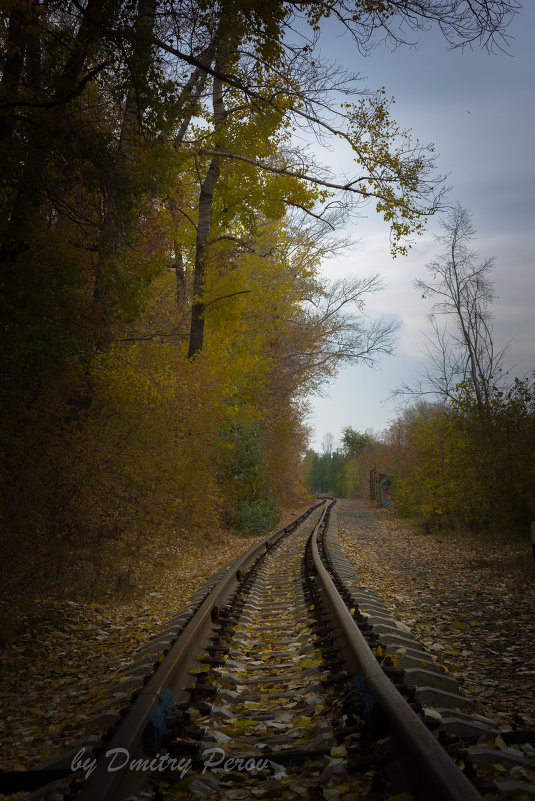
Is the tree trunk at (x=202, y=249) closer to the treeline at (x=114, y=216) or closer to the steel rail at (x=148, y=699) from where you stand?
the treeline at (x=114, y=216)

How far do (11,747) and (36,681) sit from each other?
1.55 m

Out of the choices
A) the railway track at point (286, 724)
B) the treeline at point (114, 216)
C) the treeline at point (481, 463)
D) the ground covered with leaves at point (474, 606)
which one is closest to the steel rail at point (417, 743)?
the railway track at point (286, 724)

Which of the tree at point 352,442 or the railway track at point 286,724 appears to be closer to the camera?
the railway track at point 286,724

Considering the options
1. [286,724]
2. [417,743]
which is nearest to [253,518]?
[286,724]

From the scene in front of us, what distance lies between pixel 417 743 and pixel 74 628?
5114 millimetres

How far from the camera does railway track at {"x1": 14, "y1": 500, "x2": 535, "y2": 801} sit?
2.38 m

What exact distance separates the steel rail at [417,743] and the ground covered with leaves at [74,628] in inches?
73.3

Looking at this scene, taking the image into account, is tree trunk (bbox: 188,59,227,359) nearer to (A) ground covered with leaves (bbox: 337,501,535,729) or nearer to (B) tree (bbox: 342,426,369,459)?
(A) ground covered with leaves (bbox: 337,501,535,729)

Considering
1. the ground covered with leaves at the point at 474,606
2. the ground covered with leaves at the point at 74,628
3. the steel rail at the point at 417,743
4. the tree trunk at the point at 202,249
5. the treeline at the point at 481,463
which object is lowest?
the ground covered with leaves at the point at 74,628

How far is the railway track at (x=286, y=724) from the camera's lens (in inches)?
93.8

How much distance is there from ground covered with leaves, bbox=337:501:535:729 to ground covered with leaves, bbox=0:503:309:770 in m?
2.71

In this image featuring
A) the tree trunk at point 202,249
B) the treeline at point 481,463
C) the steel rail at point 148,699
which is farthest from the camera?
the tree trunk at point 202,249

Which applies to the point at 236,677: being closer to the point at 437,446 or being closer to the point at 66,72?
the point at 66,72

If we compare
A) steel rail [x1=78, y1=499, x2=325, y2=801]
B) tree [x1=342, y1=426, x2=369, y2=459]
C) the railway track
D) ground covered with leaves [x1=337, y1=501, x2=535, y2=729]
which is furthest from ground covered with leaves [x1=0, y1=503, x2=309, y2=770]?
tree [x1=342, y1=426, x2=369, y2=459]
